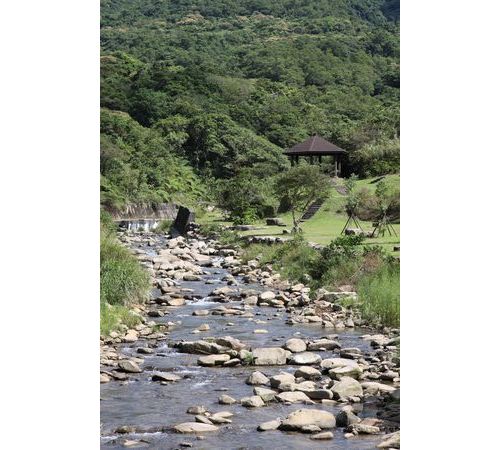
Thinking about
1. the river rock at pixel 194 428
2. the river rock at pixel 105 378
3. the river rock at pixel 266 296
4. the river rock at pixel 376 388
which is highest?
the river rock at pixel 266 296

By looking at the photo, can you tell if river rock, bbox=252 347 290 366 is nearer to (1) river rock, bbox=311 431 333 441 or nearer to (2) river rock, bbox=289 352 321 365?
(2) river rock, bbox=289 352 321 365

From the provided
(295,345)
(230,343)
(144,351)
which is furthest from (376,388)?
(144,351)

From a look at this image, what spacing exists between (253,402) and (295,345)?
2252mm

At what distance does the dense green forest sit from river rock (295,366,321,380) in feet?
67.1

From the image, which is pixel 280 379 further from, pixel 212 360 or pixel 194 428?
pixel 194 428

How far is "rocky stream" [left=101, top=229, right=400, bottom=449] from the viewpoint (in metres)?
6.14

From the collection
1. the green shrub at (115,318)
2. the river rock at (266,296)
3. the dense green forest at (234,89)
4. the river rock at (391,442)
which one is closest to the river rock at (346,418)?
the river rock at (391,442)

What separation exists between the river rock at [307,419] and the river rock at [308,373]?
1.39 metres

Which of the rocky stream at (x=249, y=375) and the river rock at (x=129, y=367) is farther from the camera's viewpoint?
the river rock at (x=129, y=367)

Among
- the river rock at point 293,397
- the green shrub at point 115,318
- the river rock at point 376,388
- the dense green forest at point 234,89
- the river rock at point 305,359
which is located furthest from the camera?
the dense green forest at point 234,89

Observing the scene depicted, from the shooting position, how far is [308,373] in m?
7.77

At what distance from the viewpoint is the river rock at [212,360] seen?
8.49m

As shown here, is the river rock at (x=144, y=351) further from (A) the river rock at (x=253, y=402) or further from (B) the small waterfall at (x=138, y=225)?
(B) the small waterfall at (x=138, y=225)

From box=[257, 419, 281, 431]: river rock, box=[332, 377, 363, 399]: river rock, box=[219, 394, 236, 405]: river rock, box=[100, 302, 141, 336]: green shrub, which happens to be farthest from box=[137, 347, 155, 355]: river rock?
box=[257, 419, 281, 431]: river rock
